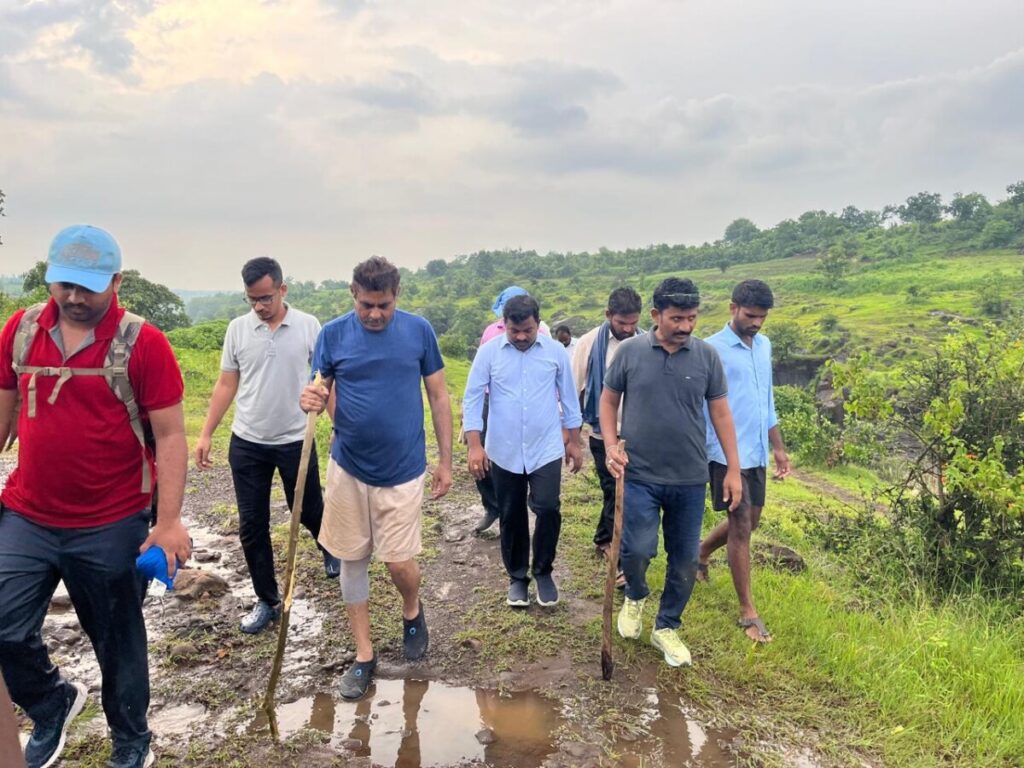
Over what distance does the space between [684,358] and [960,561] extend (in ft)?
10.8

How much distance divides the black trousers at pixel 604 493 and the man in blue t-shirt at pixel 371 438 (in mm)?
1950

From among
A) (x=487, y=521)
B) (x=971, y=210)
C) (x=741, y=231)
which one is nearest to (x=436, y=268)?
(x=741, y=231)

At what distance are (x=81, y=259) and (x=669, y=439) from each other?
2.81 m

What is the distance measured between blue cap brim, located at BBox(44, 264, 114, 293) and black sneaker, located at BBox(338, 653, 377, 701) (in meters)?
2.19

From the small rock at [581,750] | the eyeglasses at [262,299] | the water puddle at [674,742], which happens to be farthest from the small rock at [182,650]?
the water puddle at [674,742]

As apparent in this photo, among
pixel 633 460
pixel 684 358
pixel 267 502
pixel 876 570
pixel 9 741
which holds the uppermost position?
pixel 684 358

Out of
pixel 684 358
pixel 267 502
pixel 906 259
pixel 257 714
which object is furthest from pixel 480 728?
pixel 906 259

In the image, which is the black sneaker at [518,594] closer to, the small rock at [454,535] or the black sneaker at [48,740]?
the small rock at [454,535]

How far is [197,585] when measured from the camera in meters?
4.57

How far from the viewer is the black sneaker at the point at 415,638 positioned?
12.4ft

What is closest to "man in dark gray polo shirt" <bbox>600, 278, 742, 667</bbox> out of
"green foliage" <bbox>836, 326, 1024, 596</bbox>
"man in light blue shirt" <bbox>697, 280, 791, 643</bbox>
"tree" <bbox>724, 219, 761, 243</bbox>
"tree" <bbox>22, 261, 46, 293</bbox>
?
"man in light blue shirt" <bbox>697, 280, 791, 643</bbox>

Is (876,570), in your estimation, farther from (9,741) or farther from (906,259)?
(906,259)

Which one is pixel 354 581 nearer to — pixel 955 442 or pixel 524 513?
pixel 524 513

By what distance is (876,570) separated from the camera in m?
5.45
